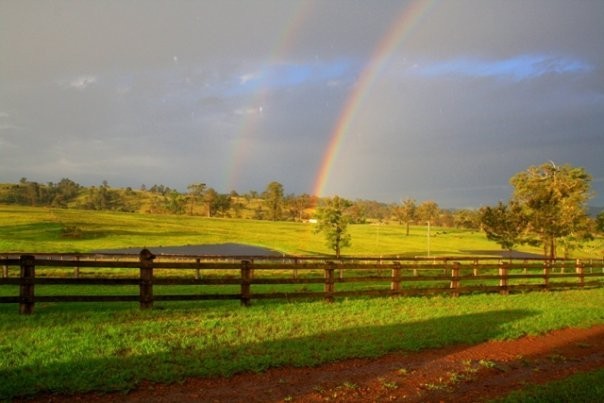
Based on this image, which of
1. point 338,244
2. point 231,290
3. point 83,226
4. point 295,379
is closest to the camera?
point 295,379

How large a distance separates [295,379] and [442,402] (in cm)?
206

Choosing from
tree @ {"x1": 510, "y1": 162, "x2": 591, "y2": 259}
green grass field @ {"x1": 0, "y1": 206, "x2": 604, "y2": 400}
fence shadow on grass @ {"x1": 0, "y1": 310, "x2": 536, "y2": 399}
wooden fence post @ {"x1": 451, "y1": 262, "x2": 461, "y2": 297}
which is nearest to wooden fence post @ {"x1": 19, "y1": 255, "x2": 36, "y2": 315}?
green grass field @ {"x1": 0, "y1": 206, "x2": 604, "y2": 400}

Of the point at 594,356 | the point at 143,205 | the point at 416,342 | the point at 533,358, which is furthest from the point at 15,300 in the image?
the point at 143,205

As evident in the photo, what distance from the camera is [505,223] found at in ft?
159

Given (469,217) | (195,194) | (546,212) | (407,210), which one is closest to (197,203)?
(195,194)

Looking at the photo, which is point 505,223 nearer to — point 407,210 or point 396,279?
point 396,279

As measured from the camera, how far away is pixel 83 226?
266 feet

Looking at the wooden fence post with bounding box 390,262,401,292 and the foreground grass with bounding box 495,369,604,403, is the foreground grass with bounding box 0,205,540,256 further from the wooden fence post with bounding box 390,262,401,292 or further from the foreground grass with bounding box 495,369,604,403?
the foreground grass with bounding box 495,369,604,403

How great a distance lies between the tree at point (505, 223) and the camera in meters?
47.0

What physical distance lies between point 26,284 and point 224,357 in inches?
226

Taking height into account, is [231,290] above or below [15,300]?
below

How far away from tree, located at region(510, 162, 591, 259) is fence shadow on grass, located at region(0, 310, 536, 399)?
3659 centimetres

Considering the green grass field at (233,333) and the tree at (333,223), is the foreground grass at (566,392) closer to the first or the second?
the green grass field at (233,333)

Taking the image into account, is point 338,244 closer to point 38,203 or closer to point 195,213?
point 195,213
